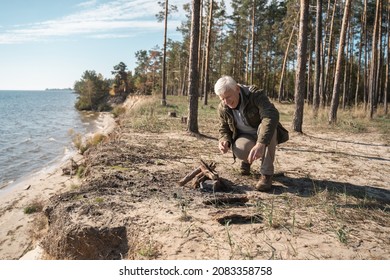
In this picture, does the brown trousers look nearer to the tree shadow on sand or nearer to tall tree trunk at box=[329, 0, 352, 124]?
the tree shadow on sand

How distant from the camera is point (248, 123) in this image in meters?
4.05

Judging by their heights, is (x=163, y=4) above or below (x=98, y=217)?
above

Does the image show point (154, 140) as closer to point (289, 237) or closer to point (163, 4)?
point (289, 237)

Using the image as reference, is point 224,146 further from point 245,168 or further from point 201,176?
point 245,168

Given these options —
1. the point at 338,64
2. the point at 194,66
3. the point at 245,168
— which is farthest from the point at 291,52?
the point at 245,168

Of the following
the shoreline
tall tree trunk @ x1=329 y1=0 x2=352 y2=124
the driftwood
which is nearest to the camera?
the driftwood

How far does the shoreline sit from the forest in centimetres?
422

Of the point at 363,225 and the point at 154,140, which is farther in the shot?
the point at 154,140

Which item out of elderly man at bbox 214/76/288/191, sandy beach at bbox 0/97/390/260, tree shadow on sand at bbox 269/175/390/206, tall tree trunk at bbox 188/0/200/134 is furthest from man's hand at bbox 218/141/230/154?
tall tree trunk at bbox 188/0/200/134

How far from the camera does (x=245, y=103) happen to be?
→ 386 cm

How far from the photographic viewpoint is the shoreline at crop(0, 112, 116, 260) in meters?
4.63

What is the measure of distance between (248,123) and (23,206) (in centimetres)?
550
